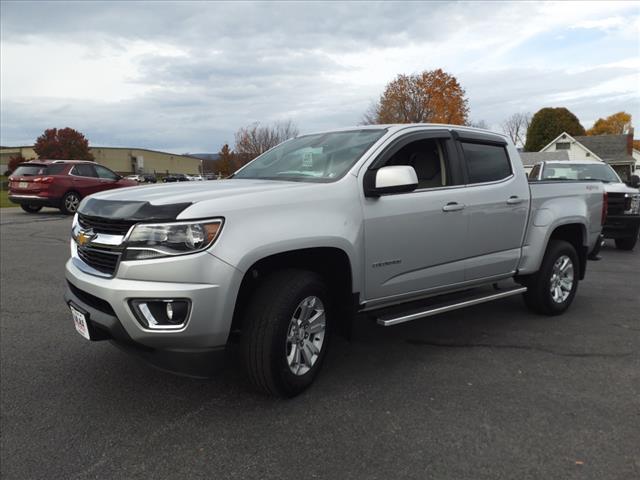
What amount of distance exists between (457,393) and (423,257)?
3.40 feet

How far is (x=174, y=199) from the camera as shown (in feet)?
9.62

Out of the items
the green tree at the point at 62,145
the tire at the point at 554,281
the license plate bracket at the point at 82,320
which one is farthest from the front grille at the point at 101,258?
the green tree at the point at 62,145

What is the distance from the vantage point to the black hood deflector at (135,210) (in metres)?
2.81

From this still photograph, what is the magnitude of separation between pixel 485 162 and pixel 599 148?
2603 inches

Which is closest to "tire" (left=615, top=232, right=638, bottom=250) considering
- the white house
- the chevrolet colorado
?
the chevrolet colorado

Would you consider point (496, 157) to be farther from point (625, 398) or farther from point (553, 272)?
point (625, 398)

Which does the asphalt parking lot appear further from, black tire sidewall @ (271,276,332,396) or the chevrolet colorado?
the chevrolet colorado

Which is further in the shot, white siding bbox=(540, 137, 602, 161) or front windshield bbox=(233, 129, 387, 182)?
white siding bbox=(540, 137, 602, 161)

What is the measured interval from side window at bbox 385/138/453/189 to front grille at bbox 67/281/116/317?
246 cm

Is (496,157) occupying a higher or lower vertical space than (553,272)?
higher

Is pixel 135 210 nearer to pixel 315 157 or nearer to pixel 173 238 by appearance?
pixel 173 238

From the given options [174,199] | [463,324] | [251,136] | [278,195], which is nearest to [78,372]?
[174,199]

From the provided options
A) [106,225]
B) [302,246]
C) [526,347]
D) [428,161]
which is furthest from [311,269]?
[526,347]

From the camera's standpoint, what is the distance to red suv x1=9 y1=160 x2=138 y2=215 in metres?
15.0
